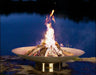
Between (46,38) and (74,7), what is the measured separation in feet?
62.0

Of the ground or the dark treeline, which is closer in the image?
the ground

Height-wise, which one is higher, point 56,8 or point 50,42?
point 56,8

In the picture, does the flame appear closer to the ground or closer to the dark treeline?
the ground

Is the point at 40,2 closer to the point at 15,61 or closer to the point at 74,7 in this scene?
the point at 74,7

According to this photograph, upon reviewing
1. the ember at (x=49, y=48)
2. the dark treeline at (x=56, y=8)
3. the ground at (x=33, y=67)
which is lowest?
the ground at (x=33, y=67)

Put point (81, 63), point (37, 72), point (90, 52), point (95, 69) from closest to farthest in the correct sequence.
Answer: point (37, 72), point (95, 69), point (81, 63), point (90, 52)

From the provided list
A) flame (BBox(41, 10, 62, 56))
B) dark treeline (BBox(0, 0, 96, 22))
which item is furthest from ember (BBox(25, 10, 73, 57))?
dark treeline (BBox(0, 0, 96, 22))

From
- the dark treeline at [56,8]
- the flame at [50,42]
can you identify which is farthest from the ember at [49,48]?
the dark treeline at [56,8]

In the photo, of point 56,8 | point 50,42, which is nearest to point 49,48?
point 50,42

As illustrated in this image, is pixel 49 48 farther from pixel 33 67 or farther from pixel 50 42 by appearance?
pixel 33 67

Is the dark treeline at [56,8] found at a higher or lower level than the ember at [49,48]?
higher

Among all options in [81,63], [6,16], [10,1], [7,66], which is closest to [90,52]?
[81,63]

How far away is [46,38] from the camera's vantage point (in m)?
6.12

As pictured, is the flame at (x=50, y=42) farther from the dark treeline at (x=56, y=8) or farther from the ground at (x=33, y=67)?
the dark treeline at (x=56, y=8)
